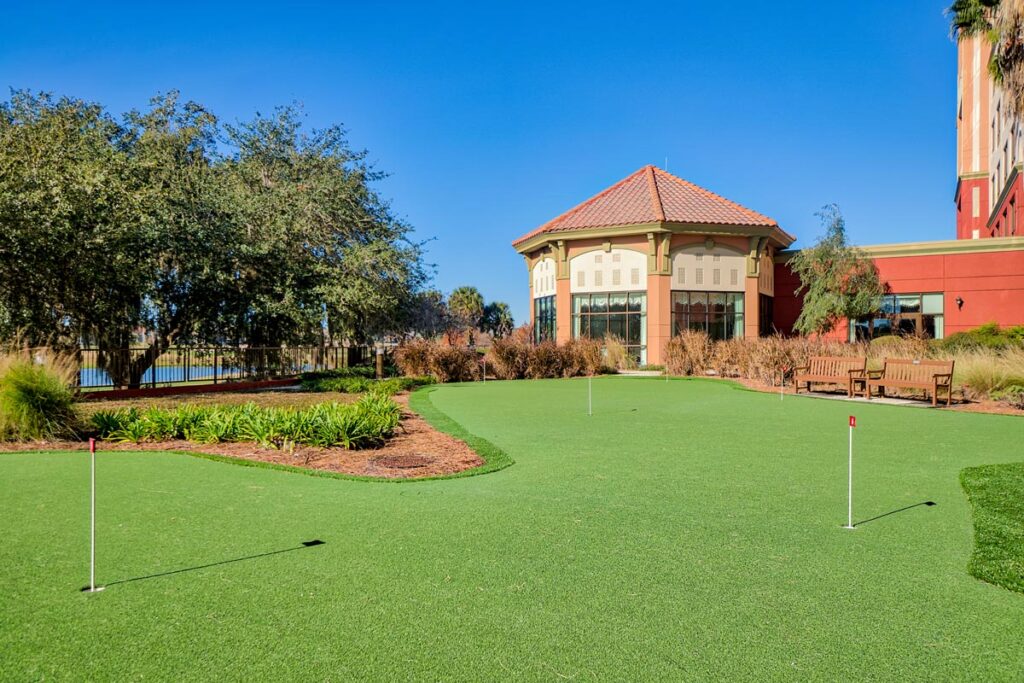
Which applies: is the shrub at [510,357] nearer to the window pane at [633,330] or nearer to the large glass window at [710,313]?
the window pane at [633,330]

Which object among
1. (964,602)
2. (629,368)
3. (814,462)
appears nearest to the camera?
(964,602)

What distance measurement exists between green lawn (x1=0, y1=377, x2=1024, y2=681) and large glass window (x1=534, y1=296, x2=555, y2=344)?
85.0ft

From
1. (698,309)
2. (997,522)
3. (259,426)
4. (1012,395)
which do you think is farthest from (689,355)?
(997,522)

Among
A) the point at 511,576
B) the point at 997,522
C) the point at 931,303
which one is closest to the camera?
the point at 511,576

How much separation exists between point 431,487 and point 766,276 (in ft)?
98.2

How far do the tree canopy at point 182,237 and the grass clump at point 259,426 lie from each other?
544 centimetres

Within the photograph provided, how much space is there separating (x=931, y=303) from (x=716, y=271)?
31.5 ft

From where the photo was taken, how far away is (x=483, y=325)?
2963 inches

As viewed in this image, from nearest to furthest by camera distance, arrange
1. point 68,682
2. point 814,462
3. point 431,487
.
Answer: point 68,682 → point 431,487 → point 814,462

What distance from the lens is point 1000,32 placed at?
482 inches

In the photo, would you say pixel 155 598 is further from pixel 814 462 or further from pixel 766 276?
pixel 766 276

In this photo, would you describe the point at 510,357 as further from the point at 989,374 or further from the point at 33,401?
the point at 33,401

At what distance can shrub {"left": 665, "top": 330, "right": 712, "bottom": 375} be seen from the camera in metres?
25.1

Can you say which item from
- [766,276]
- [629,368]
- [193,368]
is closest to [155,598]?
[193,368]
